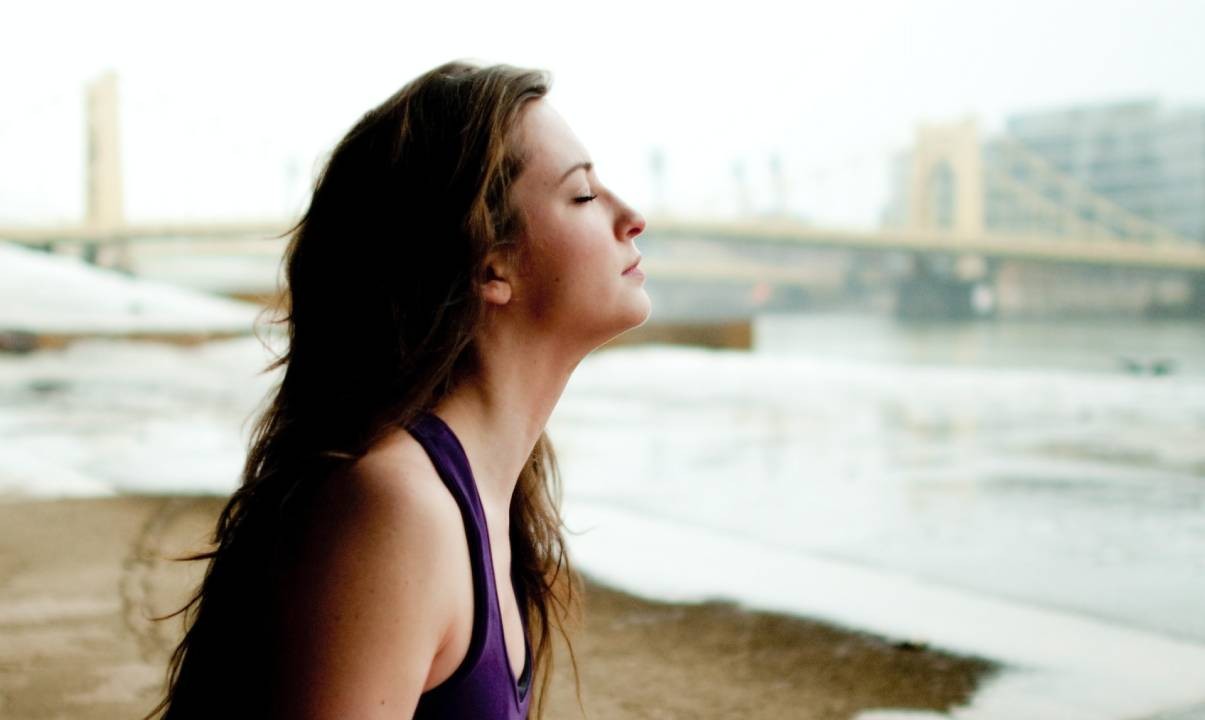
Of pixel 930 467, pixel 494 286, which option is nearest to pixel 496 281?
pixel 494 286

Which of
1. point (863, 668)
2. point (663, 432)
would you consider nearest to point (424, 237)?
point (863, 668)

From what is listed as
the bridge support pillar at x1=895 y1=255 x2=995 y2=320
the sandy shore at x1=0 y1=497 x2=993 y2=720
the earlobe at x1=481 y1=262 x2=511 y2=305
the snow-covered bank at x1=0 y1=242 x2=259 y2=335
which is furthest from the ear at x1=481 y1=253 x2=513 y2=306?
the bridge support pillar at x1=895 y1=255 x2=995 y2=320

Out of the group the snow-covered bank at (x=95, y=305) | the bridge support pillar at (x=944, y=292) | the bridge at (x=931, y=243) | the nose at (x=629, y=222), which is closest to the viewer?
the nose at (x=629, y=222)

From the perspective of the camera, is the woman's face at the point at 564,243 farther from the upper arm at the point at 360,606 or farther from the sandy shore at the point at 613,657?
the sandy shore at the point at 613,657

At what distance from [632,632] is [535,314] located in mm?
1214

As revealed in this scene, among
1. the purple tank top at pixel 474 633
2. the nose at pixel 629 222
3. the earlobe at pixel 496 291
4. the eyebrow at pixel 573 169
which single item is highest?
the eyebrow at pixel 573 169

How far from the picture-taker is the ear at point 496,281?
2.75 ft

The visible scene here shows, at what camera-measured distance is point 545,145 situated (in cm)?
86

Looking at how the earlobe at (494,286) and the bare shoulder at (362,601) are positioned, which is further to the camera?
the earlobe at (494,286)

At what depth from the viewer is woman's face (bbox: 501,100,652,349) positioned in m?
0.85

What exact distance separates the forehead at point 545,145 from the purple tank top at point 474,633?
19 centimetres

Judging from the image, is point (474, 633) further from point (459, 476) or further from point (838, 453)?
point (838, 453)

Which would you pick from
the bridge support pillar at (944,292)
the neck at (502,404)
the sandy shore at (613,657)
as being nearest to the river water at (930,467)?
the sandy shore at (613,657)

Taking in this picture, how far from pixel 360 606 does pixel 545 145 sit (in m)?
0.36
